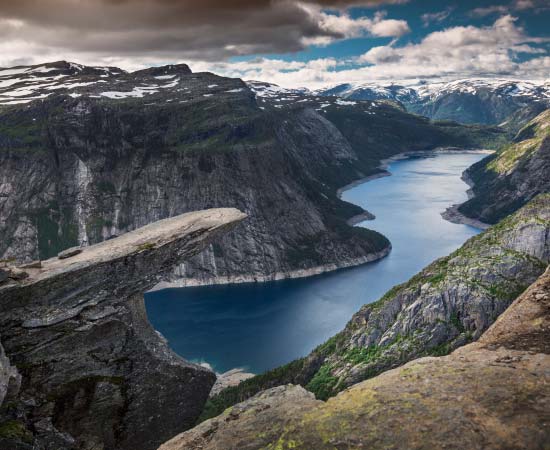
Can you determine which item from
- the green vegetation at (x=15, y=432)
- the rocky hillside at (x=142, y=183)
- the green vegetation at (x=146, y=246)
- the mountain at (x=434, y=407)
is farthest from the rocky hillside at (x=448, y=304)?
the rocky hillside at (x=142, y=183)

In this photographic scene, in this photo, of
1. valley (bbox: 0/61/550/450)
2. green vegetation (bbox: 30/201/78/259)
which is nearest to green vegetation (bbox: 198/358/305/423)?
valley (bbox: 0/61/550/450)

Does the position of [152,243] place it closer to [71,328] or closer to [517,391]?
[71,328]

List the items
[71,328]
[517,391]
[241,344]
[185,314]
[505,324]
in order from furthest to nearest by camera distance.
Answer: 1. [185,314]
2. [241,344]
3. [71,328]
4. [505,324]
5. [517,391]

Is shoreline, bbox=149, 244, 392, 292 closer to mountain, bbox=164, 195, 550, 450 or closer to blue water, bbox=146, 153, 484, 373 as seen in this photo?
blue water, bbox=146, 153, 484, 373

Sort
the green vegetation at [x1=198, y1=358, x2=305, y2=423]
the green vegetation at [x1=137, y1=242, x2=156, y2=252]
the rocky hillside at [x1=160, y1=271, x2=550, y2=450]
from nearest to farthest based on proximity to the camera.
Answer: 1. the rocky hillside at [x1=160, y1=271, x2=550, y2=450]
2. the green vegetation at [x1=137, y1=242, x2=156, y2=252]
3. the green vegetation at [x1=198, y1=358, x2=305, y2=423]

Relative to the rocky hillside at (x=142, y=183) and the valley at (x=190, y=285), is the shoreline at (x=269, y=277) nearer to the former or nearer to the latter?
the valley at (x=190, y=285)

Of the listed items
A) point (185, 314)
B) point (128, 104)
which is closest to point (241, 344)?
point (185, 314)

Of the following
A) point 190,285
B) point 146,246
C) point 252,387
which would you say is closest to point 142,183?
point 190,285
